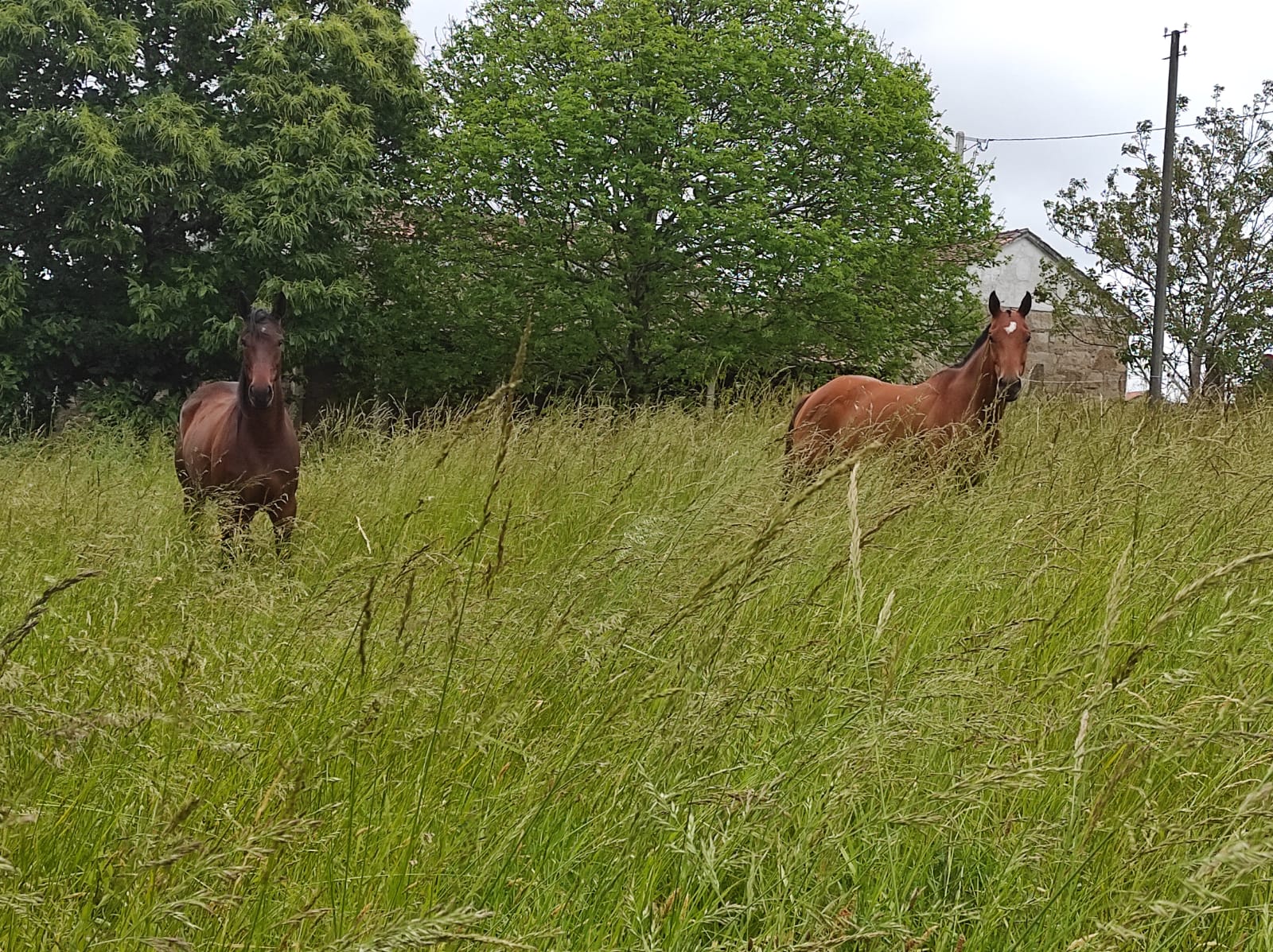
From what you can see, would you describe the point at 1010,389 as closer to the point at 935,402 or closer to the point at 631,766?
the point at 935,402

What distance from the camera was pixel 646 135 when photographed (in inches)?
573

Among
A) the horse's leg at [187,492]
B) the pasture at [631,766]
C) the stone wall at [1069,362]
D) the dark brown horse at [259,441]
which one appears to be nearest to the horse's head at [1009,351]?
the pasture at [631,766]

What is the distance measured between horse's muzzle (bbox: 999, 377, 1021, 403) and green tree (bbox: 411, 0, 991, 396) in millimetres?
8330

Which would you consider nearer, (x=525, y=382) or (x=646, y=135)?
(x=646, y=135)

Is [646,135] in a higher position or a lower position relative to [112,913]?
higher

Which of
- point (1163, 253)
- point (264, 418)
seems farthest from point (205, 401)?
point (1163, 253)

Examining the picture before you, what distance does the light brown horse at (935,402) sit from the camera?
6.25m

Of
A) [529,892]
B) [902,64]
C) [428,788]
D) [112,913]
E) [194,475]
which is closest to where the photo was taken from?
[112,913]

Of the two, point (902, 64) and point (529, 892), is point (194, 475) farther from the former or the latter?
point (902, 64)

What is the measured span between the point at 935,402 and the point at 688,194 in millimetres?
9065

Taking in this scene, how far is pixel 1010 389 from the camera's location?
627 centimetres

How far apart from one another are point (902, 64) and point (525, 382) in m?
8.18

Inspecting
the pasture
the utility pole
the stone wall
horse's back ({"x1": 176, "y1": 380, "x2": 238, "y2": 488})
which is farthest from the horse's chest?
the stone wall

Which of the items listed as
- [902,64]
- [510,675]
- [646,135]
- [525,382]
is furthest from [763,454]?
[902,64]
